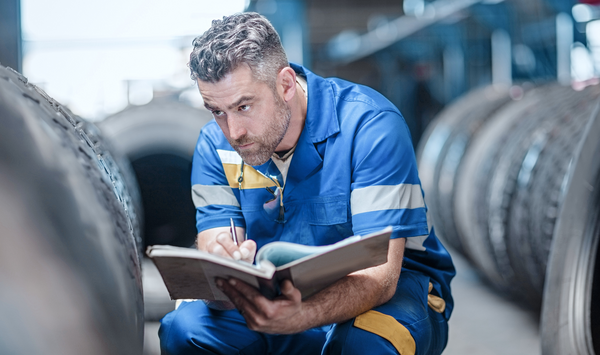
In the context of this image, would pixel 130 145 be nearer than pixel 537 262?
No

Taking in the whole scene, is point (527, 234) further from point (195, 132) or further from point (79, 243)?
point (79, 243)

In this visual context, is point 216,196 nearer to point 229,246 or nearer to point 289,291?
point 229,246

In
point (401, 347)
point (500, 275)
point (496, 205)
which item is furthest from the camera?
point (500, 275)

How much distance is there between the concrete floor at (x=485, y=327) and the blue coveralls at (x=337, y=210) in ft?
2.07

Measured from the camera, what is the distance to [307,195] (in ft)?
4.47

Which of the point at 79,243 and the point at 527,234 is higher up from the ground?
the point at 79,243

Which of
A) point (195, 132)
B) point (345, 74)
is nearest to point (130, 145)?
point (195, 132)

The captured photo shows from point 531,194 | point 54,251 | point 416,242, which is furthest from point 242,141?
point 531,194

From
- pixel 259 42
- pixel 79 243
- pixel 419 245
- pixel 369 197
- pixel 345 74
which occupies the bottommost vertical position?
pixel 345 74

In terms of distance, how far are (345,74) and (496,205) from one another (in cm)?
1405

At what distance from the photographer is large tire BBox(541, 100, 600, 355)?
1260 mm

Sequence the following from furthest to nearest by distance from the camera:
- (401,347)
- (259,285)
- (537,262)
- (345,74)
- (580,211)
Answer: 1. (345,74)
2. (537,262)
3. (580,211)
4. (401,347)
5. (259,285)

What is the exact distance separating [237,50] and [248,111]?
0.12 metres

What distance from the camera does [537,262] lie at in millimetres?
2121
